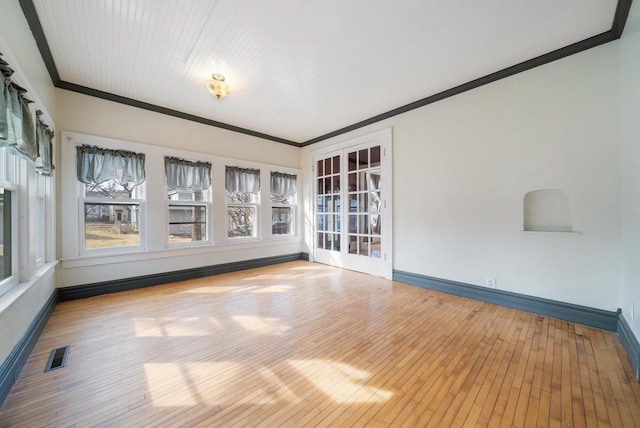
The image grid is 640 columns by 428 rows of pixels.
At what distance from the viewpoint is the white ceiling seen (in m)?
2.10

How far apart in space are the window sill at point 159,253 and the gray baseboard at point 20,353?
2.57 feet

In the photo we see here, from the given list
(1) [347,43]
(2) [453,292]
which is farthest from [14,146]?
(2) [453,292]

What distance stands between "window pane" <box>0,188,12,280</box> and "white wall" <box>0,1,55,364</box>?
177 mm

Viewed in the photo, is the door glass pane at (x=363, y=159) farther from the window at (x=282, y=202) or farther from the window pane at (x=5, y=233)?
the window pane at (x=5, y=233)

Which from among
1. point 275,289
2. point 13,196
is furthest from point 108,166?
point 275,289

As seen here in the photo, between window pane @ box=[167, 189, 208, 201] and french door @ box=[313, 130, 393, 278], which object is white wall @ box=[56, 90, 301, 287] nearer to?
Result: window pane @ box=[167, 189, 208, 201]

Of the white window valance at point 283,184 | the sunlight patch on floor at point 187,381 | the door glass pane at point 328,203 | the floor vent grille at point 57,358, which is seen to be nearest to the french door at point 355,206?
the door glass pane at point 328,203

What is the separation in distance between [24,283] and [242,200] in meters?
3.19

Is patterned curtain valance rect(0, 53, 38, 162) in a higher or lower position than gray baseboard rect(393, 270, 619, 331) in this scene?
higher

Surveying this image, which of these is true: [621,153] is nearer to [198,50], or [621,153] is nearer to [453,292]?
[453,292]

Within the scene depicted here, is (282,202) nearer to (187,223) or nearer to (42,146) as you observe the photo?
(187,223)

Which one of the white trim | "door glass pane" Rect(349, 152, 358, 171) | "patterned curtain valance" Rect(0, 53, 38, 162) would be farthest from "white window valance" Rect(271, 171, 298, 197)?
"patterned curtain valance" Rect(0, 53, 38, 162)

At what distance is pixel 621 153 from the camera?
90.7 inches

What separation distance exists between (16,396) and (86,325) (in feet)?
3.51
